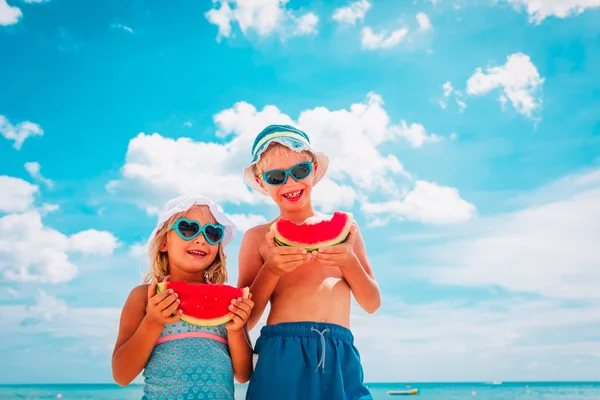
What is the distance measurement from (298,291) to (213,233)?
2.89ft

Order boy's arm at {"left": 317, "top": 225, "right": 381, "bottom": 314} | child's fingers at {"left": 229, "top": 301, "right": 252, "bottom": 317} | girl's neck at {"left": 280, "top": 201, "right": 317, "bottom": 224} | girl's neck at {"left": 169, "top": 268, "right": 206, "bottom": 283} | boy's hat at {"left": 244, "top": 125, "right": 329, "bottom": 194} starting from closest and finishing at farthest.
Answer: child's fingers at {"left": 229, "top": 301, "right": 252, "bottom": 317}, boy's arm at {"left": 317, "top": 225, "right": 381, "bottom": 314}, girl's neck at {"left": 169, "top": 268, "right": 206, "bottom": 283}, boy's hat at {"left": 244, "top": 125, "right": 329, "bottom": 194}, girl's neck at {"left": 280, "top": 201, "right": 317, "bottom": 224}

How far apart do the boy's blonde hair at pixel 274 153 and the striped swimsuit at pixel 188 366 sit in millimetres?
1490

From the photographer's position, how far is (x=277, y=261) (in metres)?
4.24

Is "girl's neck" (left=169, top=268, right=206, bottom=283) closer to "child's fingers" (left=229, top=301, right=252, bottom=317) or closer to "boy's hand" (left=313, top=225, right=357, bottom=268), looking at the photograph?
"child's fingers" (left=229, top=301, right=252, bottom=317)

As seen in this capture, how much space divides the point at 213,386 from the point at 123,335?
32.7 inches

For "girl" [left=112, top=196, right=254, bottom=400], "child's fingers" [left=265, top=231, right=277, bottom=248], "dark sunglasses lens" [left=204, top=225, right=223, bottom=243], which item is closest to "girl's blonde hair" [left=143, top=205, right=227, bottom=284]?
"girl" [left=112, top=196, right=254, bottom=400]

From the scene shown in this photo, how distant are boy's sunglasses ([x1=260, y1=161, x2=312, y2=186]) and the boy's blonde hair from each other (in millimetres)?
160

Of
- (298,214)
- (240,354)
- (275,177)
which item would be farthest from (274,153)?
(240,354)

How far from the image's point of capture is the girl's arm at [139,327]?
3926 mm

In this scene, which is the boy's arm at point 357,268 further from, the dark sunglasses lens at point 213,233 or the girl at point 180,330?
the dark sunglasses lens at point 213,233

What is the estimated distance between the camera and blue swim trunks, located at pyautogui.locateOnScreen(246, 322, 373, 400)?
4.23 meters

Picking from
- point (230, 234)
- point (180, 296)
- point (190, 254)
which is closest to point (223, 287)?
point (180, 296)

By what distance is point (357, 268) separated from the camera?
4.59 meters

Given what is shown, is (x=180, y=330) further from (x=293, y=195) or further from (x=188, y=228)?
(x=293, y=195)
